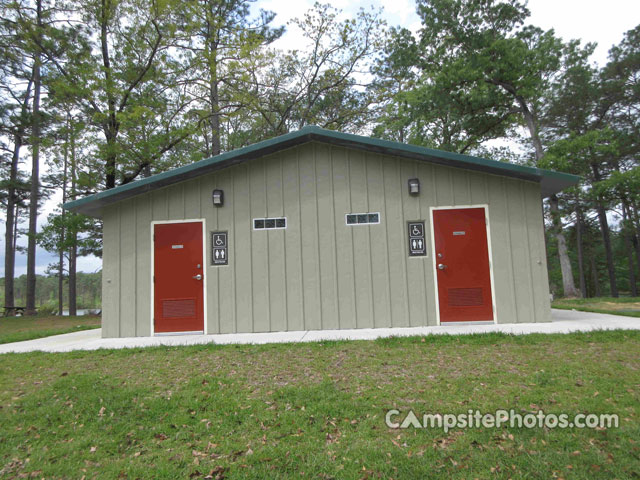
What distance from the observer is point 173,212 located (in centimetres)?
667

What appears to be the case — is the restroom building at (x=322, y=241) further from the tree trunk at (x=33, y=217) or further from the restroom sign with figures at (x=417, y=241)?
the tree trunk at (x=33, y=217)

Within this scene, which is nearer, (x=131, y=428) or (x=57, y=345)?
(x=131, y=428)

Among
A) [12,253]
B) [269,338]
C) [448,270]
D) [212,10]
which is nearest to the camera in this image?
[269,338]

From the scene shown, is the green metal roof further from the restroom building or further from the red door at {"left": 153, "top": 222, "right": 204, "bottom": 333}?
the red door at {"left": 153, "top": 222, "right": 204, "bottom": 333}

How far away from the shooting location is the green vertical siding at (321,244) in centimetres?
632

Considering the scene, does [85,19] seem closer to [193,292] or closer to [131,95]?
[131,95]

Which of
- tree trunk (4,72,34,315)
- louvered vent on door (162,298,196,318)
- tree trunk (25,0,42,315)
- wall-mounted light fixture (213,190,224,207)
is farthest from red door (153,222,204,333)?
tree trunk (4,72,34,315)

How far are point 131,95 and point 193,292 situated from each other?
Result: 382 inches

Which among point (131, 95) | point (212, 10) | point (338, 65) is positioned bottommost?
point (131, 95)

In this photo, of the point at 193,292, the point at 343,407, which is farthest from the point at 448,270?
the point at 193,292

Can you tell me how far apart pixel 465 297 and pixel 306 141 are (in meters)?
3.96

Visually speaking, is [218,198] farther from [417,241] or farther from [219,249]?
[417,241]

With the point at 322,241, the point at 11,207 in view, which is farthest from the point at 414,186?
the point at 11,207

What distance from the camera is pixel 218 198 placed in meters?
6.54
